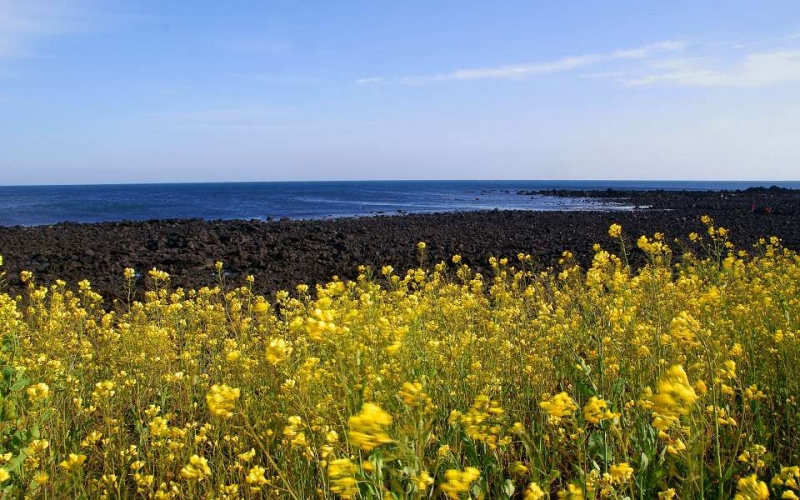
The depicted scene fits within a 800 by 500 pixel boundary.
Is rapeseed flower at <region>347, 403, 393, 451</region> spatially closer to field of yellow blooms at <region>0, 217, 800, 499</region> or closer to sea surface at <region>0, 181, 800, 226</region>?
field of yellow blooms at <region>0, 217, 800, 499</region>

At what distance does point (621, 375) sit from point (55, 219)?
34.6 m

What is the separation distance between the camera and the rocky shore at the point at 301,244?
12500 mm

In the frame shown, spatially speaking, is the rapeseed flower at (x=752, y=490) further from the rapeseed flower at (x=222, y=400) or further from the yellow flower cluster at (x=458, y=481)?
the rapeseed flower at (x=222, y=400)

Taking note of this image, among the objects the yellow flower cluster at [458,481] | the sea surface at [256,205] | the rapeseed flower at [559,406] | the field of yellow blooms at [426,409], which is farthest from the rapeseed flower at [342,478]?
the sea surface at [256,205]

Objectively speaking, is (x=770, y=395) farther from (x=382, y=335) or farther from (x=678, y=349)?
(x=382, y=335)

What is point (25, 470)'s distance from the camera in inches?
95.7

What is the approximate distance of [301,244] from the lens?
1611 cm

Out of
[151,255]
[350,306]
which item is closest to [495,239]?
[151,255]

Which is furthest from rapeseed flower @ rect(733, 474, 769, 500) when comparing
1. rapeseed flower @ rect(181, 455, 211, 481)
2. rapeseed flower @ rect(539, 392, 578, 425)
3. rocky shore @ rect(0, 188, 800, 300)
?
rocky shore @ rect(0, 188, 800, 300)

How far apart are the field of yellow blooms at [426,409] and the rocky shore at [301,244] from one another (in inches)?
269

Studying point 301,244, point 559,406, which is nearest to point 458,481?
point 559,406

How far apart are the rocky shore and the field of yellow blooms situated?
6845mm

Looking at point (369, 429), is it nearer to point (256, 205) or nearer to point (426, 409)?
point (426, 409)

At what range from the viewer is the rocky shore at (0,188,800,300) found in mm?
12500
